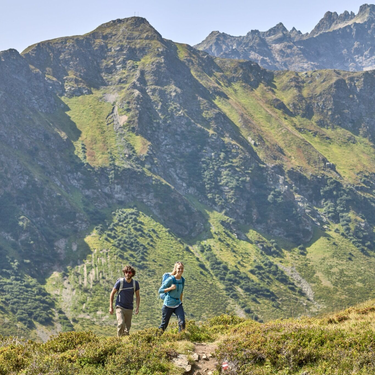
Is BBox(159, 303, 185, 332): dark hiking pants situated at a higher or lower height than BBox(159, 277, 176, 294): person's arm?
lower

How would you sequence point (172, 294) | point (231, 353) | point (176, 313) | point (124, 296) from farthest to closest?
point (124, 296) → point (176, 313) → point (172, 294) → point (231, 353)

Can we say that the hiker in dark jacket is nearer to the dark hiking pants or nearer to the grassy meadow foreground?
the dark hiking pants

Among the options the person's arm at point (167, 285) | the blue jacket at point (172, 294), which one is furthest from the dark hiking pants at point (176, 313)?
the person's arm at point (167, 285)

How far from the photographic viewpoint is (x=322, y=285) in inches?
7751

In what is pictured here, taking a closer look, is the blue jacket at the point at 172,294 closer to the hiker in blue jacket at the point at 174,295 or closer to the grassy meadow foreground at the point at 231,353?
the hiker in blue jacket at the point at 174,295

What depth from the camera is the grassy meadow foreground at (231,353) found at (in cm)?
1313

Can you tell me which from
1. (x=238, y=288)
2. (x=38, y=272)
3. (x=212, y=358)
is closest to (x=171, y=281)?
(x=212, y=358)

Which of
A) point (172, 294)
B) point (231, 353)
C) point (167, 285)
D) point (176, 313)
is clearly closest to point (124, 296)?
point (167, 285)

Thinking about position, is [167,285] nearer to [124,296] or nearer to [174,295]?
[174,295]

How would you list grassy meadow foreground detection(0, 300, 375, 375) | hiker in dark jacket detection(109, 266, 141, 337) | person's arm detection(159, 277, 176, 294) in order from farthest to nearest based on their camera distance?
hiker in dark jacket detection(109, 266, 141, 337), person's arm detection(159, 277, 176, 294), grassy meadow foreground detection(0, 300, 375, 375)

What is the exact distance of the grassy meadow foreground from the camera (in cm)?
1313

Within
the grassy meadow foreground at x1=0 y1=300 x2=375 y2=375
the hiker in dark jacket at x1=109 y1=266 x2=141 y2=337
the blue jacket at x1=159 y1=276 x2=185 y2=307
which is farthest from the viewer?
the hiker in dark jacket at x1=109 y1=266 x2=141 y2=337

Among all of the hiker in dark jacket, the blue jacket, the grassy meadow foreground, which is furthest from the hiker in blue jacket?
the hiker in dark jacket

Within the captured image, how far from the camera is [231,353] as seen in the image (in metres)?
14.3
